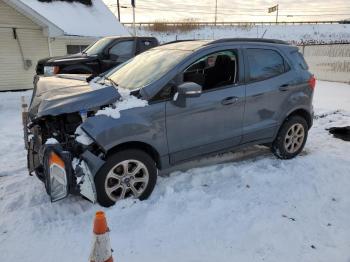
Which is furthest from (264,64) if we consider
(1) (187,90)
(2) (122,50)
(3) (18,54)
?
(3) (18,54)

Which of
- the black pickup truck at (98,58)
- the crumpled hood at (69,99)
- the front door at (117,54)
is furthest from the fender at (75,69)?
the crumpled hood at (69,99)

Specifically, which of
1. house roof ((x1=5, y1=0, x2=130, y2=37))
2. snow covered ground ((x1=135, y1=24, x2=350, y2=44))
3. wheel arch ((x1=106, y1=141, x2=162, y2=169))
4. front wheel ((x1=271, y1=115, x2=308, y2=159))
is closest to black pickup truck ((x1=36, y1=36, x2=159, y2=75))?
house roof ((x1=5, y1=0, x2=130, y2=37))

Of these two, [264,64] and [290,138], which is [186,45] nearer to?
[264,64]

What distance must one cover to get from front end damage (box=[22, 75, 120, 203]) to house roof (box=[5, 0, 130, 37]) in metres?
11.5

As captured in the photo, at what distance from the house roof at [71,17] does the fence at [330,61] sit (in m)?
9.52

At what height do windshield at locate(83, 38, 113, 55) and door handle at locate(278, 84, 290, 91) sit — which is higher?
windshield at locate(83, 38, 113, 55)

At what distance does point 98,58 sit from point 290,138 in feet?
21.6

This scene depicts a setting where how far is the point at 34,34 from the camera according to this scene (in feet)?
54.1

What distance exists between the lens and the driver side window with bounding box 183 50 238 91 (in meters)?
4.86

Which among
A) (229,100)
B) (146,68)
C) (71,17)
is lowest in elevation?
(229,100)

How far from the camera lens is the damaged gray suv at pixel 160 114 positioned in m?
4.00

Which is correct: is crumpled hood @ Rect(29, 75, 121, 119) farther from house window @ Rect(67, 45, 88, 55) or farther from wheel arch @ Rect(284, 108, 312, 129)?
house window @ Rect(67, 45, 88, 55)

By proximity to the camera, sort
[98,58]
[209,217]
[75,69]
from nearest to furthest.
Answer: [209,217]
[75,69]
[98,58]

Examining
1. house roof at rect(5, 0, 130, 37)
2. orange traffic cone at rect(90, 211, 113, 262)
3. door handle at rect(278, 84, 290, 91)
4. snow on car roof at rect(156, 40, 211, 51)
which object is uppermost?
house roof at rect(5, 0, 130, 37)
